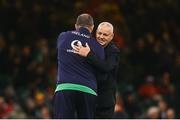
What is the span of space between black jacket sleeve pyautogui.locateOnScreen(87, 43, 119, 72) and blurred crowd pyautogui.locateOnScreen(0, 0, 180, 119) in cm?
500

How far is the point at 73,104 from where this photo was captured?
824 cm

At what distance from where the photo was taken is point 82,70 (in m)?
8.21

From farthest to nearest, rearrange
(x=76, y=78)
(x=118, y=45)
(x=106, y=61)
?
(x=118, y=45) < (x=106, y=61) < (x=76, y=78)

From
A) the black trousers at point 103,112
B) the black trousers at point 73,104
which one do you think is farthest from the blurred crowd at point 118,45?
the black trousers at point 73,104

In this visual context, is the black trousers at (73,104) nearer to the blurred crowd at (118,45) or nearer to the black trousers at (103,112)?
the black trousers at (103,112)

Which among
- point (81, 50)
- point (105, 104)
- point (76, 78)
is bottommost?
point (105, 104)

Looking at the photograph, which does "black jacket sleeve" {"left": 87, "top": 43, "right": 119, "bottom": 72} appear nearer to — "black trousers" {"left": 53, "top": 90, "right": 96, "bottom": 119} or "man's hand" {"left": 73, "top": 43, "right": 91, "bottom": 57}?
"man's hand" {"left": 73, "top": 43, "right": 91, "bottom": 57}

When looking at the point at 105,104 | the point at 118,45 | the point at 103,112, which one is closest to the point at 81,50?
the point at 105,104

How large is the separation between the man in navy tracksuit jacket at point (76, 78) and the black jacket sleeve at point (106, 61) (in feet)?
0.23

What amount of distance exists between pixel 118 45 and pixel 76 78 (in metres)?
7.89

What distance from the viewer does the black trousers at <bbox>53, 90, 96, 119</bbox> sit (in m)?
8.17

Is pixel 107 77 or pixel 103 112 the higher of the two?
pixel 107 77

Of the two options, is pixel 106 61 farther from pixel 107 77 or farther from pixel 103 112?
pixel 103 112

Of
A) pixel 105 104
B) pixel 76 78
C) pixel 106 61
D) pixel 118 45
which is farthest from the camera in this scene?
pixel 118 45
